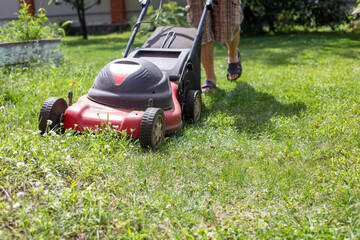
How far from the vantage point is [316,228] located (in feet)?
5.01

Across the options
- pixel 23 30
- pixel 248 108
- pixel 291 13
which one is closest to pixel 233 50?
pixel 248 108

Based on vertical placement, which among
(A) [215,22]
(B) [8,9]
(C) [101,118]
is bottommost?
(C) [101,118]

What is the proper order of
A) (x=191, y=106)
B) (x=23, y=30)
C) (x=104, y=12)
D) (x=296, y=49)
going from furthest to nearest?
(x=104, y=12)
(x=296, y=49)
(x=23, y=30)
(x=191, y=106)

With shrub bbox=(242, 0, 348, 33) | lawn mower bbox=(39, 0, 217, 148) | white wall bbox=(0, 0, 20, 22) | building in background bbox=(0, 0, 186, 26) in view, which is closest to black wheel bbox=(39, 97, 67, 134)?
lawn mower bbox=(39, 0, 217, 148)

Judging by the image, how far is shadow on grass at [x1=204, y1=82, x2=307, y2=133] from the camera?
2.98m

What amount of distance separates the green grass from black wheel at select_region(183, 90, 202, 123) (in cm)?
7

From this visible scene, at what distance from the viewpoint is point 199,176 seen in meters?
2.06

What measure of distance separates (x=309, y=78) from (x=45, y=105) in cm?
287

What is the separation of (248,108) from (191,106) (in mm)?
712

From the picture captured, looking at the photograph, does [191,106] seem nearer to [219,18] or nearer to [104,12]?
[219,18]

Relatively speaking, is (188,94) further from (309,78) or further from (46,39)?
(46,39)

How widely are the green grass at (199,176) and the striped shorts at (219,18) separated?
2.40 feet

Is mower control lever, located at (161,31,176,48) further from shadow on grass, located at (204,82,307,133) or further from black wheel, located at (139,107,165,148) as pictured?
black wheel, located at (139,107,165,148)

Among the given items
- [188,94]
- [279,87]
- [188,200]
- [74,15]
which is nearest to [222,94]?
[279,87]
